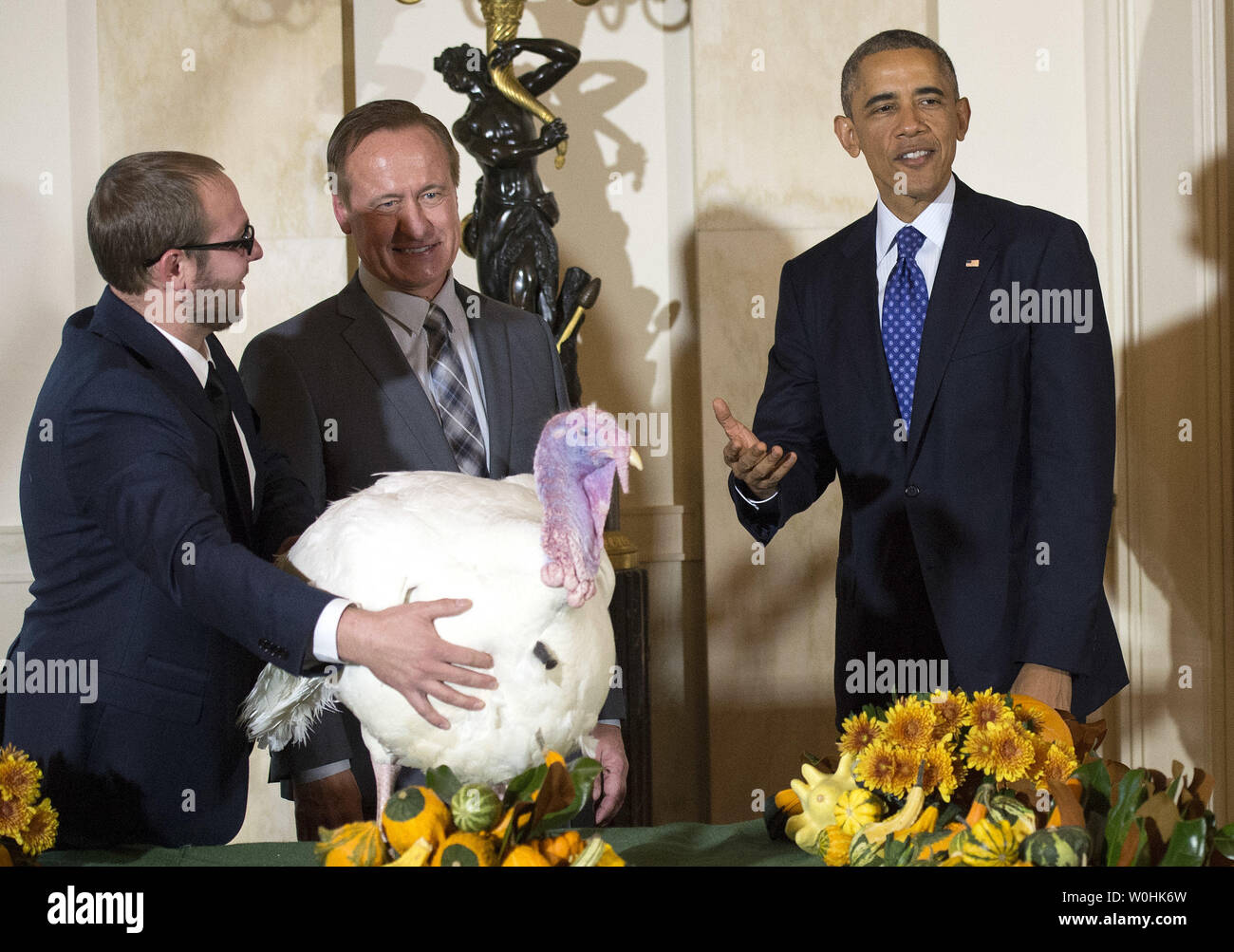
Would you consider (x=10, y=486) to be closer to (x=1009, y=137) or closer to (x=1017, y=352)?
(x=1017, y=352)

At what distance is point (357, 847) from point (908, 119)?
1.44 metres

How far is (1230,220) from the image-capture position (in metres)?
2.99

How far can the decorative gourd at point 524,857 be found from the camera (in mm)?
1062

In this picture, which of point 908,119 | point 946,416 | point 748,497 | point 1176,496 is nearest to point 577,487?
point 748,497

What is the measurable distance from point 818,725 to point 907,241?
1696 mm

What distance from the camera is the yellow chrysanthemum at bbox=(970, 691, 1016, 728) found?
4.21ft

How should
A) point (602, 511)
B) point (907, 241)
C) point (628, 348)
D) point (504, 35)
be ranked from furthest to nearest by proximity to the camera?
point (628, 348) < point (504, 35) < point (907, 241) < point (602, 511)

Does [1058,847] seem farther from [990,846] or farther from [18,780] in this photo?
[18,780]

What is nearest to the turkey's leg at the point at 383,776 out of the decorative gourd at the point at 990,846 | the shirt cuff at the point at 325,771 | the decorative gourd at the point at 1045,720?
the shirt cuff at the point at 325,771

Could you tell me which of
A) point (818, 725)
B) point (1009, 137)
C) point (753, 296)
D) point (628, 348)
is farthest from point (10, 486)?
point (1009, 137)

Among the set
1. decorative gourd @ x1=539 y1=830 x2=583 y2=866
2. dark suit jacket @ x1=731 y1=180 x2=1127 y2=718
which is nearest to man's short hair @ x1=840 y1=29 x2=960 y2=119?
dark suit jacket @ x1=731 y1=180 x2=1127 y2=718

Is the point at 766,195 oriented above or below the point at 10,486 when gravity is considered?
above

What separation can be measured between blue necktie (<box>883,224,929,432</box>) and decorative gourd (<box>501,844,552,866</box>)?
1110 millimetres
